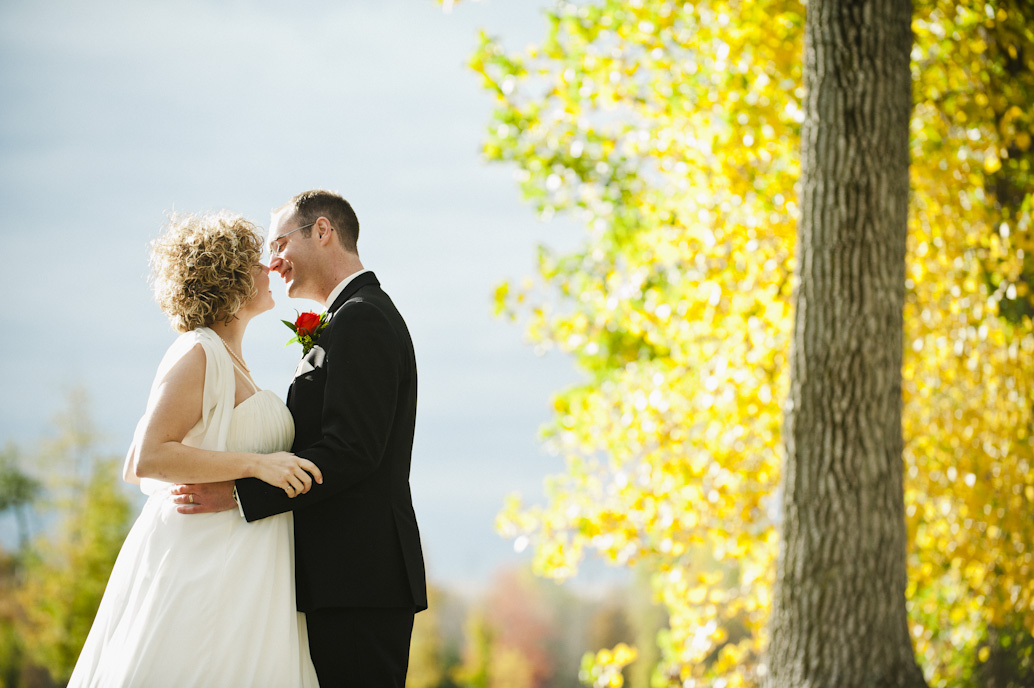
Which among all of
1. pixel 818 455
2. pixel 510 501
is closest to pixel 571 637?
pixel 510 501

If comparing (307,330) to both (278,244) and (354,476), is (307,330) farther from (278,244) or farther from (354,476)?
(354,476)

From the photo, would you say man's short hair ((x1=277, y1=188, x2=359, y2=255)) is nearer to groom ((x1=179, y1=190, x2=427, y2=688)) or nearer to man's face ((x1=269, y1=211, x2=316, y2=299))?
man's face ((x1=269, y1=211, x2=316, y2=299))

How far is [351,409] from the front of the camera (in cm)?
229

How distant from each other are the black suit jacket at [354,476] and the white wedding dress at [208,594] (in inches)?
3.4

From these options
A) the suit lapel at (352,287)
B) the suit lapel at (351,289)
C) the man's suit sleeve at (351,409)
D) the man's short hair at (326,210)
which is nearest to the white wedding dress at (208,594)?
the man's suit sleeve at (351,409)

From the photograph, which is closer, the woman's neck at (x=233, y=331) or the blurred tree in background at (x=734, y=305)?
the woman's neck at (x=233, y=331)

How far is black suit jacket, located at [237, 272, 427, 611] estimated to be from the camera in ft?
7.43

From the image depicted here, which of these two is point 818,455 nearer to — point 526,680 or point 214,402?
point 214,402

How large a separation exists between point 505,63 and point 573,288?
1.63 m

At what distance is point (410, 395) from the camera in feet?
8.43

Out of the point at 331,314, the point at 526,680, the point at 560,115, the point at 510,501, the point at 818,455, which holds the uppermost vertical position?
the point at 560,115

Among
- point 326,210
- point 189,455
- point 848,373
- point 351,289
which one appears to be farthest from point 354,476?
point 848,373

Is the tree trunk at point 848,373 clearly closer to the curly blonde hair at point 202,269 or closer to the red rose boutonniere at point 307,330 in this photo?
the red rose boutonniere at point 307,330

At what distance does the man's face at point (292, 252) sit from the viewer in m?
2.67
